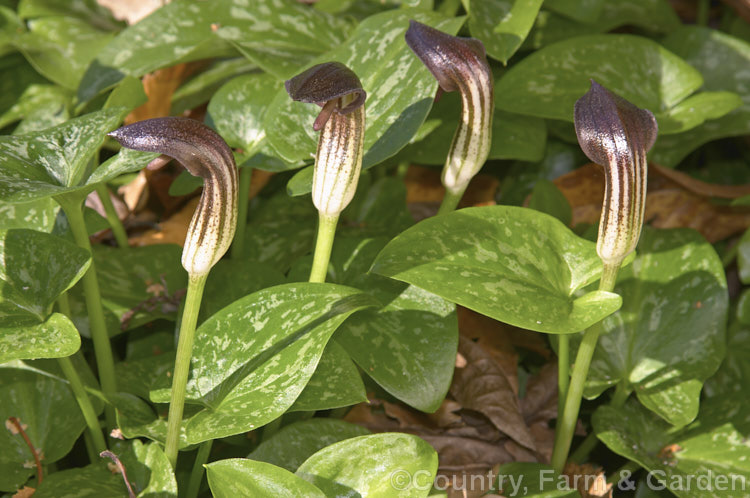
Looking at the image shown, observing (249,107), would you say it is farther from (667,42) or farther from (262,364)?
(667,42)

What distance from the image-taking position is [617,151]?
38.7 inches

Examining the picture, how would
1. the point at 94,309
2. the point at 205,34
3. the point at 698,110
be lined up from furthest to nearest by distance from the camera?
1. the point at 205,34
2. the point at 698,110
3. the point at 94,309

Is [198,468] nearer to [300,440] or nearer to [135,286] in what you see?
[300,440]

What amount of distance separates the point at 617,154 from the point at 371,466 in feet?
1.85

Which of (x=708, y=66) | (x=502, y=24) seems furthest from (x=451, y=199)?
(x=708, y=66)

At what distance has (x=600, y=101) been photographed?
39.3 inches

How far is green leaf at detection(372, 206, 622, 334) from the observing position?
1.05 meters

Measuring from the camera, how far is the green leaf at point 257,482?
978 mm

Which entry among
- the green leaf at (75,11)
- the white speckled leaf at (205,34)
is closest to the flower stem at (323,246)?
the white speckled leaf at (205,34)

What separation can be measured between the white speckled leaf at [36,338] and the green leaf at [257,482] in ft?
0.87

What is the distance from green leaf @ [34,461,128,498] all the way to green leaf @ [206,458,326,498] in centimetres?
23

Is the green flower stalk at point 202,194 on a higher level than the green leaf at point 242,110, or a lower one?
higher

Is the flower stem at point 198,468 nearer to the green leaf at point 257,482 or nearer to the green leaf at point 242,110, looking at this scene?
the green leaf at point 257,482

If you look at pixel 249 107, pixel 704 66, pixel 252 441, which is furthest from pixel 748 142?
pixel 252 441
